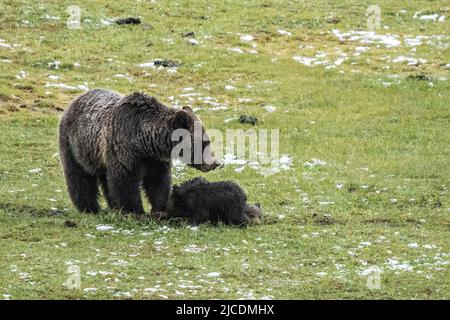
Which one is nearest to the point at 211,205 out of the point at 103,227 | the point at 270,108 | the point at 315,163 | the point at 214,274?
the point at 103,227

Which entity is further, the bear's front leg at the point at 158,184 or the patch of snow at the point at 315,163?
the patch of snow at the point at 315,163

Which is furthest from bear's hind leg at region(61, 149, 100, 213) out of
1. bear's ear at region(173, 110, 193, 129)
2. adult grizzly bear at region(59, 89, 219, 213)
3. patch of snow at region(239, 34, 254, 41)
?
patch of snow at region(239, 34, 254, 41)

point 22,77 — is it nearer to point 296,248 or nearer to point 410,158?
point 410,158

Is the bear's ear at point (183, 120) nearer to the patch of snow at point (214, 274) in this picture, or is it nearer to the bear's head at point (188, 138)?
the bear's head at point (188, 138)

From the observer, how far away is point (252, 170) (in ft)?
62.8

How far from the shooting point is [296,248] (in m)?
13.2

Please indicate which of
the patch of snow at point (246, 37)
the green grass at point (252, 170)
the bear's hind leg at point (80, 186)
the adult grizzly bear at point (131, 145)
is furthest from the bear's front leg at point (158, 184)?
the patch of snow at point (246, 37)

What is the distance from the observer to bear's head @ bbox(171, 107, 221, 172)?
14.2m

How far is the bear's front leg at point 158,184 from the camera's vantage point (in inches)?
579

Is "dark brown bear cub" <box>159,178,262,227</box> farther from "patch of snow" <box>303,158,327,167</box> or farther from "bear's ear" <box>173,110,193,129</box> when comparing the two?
"patch of snow" <box>303,158,327,167</box>

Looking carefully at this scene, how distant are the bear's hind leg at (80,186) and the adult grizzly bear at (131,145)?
4cm
